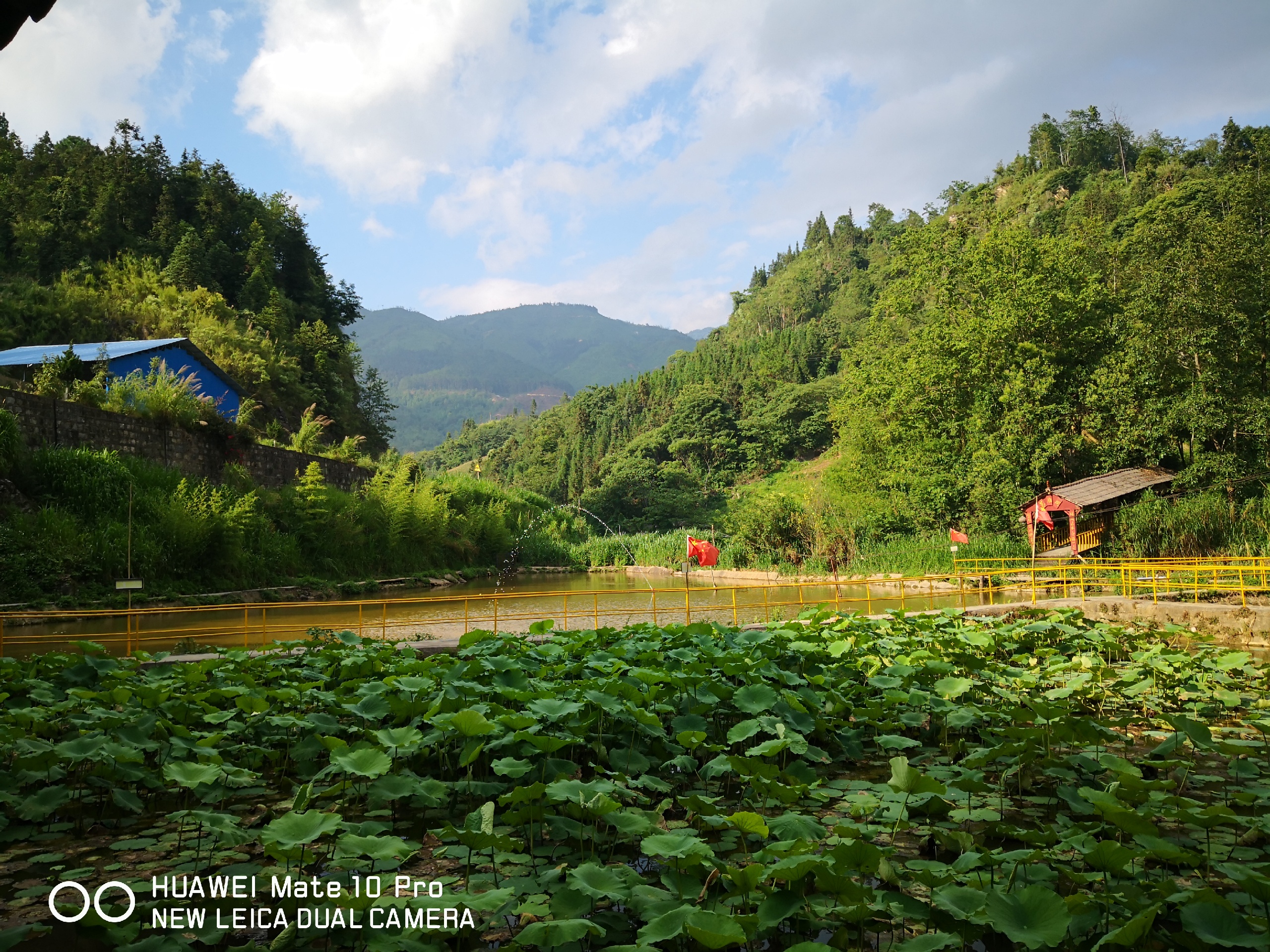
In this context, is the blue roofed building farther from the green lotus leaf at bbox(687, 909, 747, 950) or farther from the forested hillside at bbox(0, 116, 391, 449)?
the green lotus leaf at bbox(687, 909, 747, 950)

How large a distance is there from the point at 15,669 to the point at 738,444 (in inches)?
2055

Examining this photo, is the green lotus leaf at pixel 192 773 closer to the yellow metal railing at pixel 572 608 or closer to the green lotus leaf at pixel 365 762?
the green lotus leaf at pixel 365 762

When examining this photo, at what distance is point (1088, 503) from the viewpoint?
19.1 metres

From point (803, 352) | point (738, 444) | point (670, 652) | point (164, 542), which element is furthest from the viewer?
point (803, 352)

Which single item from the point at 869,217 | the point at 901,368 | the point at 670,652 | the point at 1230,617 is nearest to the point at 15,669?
the point at 670,652

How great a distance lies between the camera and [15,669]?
5.77m

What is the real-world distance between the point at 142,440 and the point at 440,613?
7750 millimetres

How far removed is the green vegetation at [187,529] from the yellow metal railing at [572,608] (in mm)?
1002

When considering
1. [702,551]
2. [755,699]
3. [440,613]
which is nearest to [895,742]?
[755,699]

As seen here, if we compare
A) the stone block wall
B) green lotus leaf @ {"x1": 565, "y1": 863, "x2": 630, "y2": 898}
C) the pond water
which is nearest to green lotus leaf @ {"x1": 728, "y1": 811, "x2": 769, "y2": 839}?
green lotus leaf @ {"x1": 565, "y1": 863, "x2": 630, "y2": 898}

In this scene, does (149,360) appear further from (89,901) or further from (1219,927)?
(1219,927)

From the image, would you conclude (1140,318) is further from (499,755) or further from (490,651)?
(499,755)

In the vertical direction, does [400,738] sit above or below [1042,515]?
below

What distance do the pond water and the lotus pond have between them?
3.34 m
